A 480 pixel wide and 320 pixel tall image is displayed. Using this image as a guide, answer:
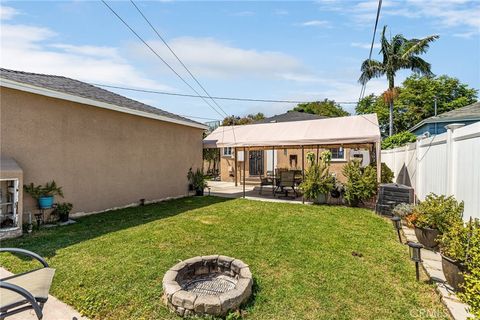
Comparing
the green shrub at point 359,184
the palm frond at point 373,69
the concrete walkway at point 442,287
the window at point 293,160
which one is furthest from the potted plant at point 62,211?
the palm frond at point 373,69

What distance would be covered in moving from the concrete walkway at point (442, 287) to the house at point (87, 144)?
9.00 metres

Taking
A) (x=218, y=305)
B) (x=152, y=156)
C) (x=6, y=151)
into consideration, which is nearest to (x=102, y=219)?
(x=6, y=151)

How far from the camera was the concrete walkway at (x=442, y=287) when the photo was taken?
3.52 metres

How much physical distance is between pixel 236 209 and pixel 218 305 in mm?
6804

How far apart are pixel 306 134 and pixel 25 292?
11458 millimetres

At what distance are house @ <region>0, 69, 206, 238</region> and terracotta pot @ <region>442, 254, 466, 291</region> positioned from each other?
29.9 feet

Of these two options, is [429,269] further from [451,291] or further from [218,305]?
[218,305]

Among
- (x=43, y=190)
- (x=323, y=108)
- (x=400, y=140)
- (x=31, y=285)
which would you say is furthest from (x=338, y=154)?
(x=323, y=108)

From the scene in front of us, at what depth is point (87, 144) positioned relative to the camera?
9180mm

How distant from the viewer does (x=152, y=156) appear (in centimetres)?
1184

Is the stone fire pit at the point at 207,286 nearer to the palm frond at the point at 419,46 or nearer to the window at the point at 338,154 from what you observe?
the window at the point at 338,154

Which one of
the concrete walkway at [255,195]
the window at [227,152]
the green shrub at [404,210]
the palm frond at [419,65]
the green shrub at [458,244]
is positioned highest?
the palm frond at [419,65]

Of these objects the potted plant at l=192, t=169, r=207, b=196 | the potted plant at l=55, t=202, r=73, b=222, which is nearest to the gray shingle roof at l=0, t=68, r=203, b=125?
the potted plant at l=192, t=169, r=207, b=196

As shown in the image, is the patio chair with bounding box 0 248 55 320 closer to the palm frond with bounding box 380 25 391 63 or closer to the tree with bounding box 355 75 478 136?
the palm frond with bounding box 380 25 391 63
